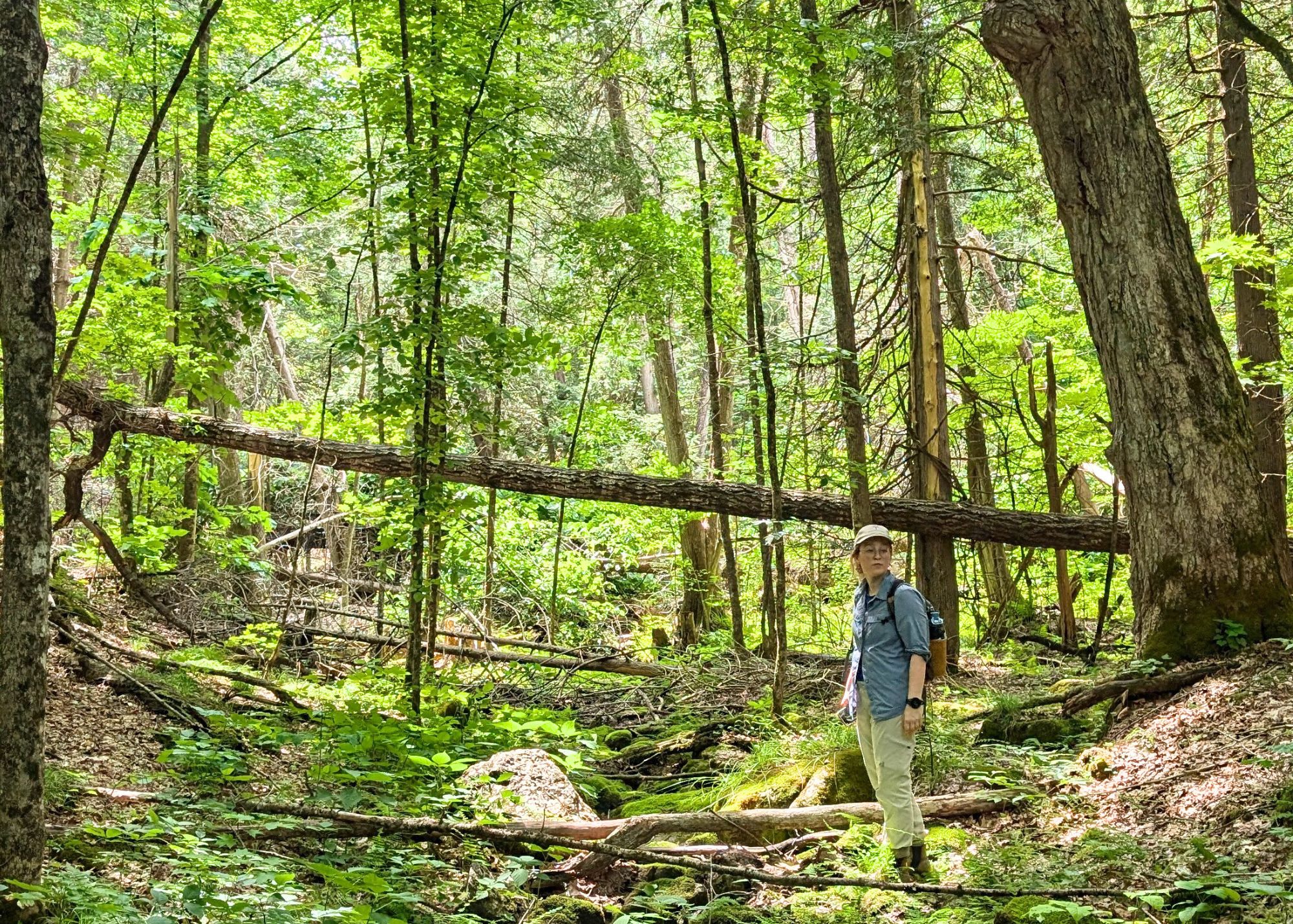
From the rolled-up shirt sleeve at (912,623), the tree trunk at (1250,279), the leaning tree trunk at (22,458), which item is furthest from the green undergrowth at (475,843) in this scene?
the tree trunk at (1250,279)

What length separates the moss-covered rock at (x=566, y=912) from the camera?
4.29 m

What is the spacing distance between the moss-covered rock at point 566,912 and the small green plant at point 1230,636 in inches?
184

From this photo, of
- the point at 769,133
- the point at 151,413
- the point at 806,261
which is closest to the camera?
the point at 151,413

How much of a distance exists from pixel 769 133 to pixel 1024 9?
15816 mm

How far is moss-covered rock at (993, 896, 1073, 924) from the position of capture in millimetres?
3973

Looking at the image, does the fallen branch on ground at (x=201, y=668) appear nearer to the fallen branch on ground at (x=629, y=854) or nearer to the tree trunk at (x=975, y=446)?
the fallen branch on ground at (x=629, y=854)

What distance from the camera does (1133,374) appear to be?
22.1 feet

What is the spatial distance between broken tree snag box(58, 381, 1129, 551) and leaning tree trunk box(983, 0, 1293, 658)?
2.69m

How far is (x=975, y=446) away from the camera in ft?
38.1

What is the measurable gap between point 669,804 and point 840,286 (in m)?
4.26

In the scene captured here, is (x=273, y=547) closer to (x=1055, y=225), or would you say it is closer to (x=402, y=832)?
(x=402, y=832)

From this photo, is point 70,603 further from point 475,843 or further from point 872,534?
point 872,534

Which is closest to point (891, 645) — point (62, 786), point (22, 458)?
point (22, 458)

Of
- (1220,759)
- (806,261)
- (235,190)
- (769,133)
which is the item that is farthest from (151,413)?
(769,133)
